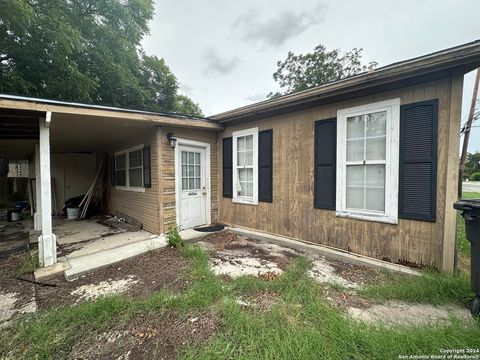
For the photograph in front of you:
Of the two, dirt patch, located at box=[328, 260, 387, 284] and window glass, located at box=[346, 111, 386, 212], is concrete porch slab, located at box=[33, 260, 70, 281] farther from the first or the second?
window glass, located at box=[346, 111, 386, 212]

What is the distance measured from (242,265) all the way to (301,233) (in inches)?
61.6

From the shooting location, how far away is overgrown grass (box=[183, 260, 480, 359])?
1541mm

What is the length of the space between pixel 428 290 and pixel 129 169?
6.85 meters

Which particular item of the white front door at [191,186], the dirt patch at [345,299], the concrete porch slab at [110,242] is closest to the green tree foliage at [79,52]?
the white front door at [191,186]

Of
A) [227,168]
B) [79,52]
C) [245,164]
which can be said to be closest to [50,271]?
[227,168]

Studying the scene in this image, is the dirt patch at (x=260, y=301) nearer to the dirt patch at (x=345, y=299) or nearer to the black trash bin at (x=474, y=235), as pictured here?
the dirt patch at (x=345, y=299)

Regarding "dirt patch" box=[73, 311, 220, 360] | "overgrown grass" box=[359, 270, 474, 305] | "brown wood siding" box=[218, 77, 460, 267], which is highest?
"brown wood siding" box=[218, 77, 460, 267]

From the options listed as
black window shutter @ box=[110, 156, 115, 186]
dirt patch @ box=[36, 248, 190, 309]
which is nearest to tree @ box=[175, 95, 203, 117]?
black window shutter @ box=[110, 156, 115, 186]

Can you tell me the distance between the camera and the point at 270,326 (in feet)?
6.14

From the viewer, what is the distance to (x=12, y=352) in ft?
5.54

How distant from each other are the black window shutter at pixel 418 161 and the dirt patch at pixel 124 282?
339 centimetres

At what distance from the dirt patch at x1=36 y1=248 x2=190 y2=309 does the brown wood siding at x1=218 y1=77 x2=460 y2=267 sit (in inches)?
86.1

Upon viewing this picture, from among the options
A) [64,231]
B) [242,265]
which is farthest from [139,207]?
[242,265]

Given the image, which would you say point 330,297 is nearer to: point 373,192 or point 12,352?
point 373,192
